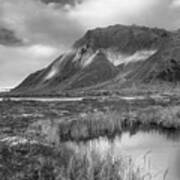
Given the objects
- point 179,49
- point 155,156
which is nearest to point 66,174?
point 155,156

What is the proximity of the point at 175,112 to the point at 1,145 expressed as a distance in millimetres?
18337

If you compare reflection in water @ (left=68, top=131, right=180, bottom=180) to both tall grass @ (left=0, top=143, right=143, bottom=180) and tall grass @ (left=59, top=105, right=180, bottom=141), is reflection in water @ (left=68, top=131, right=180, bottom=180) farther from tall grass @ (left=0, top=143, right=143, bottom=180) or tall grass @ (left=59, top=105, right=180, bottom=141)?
tall grass @ (left=0, top=143, right=143, bottom=180)

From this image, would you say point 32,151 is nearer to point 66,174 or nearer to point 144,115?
point 66,174

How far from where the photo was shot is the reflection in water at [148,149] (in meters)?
11.2

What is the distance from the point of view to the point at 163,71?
455 ft

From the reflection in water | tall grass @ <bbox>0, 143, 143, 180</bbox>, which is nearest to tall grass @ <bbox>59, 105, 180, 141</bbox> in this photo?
the reflection in water

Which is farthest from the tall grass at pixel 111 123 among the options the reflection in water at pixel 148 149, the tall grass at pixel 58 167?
the tall grass at pixel 58 167

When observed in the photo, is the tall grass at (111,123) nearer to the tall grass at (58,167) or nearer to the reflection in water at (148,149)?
the reflection in water at (148,149)

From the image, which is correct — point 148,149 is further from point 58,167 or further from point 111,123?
point 58,167

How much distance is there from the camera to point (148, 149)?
16000mm

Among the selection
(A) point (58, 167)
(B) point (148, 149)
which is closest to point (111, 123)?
(B) point (148, 149)

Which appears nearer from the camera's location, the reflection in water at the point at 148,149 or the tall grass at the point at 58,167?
the tall grass at the point at 58,167

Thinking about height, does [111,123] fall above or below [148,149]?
above

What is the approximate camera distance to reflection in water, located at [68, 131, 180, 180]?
36.7 feet
